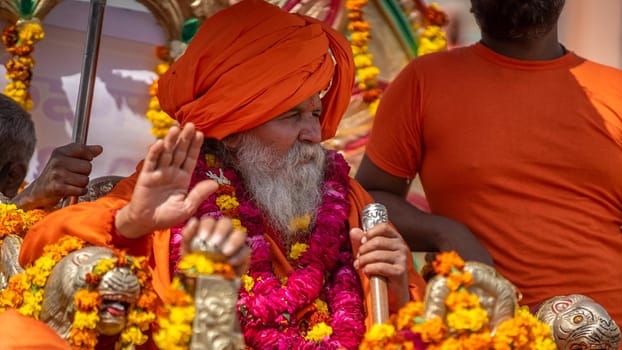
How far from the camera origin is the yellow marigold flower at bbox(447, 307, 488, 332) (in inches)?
121

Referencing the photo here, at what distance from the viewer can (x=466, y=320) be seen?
3076 mm

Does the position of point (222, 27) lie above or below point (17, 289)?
above

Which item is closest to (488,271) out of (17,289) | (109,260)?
(109,260)

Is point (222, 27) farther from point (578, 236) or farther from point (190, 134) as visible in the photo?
point (578, 236)

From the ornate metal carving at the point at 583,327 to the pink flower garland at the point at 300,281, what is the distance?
2.05 feet

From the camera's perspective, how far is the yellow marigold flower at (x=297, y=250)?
3.92 metres

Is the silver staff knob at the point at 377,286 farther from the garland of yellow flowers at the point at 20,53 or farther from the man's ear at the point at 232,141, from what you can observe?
the garland of yellow flowers at the point at 20,53

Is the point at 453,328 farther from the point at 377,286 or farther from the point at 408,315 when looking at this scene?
the point at 377,286

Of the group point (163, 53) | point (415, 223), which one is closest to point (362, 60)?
point (163, 53)

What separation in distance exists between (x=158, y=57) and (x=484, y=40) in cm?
167

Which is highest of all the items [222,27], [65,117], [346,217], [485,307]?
[222,27]

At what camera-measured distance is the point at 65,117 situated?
5371mm

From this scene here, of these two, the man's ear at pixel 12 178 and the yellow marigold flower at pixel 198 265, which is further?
the man's ear at pixel 12 178

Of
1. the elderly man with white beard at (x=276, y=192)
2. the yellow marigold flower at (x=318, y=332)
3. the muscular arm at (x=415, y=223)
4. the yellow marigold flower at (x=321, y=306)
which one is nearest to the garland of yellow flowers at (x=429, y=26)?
the muscular arm at (x=415, y=223)
